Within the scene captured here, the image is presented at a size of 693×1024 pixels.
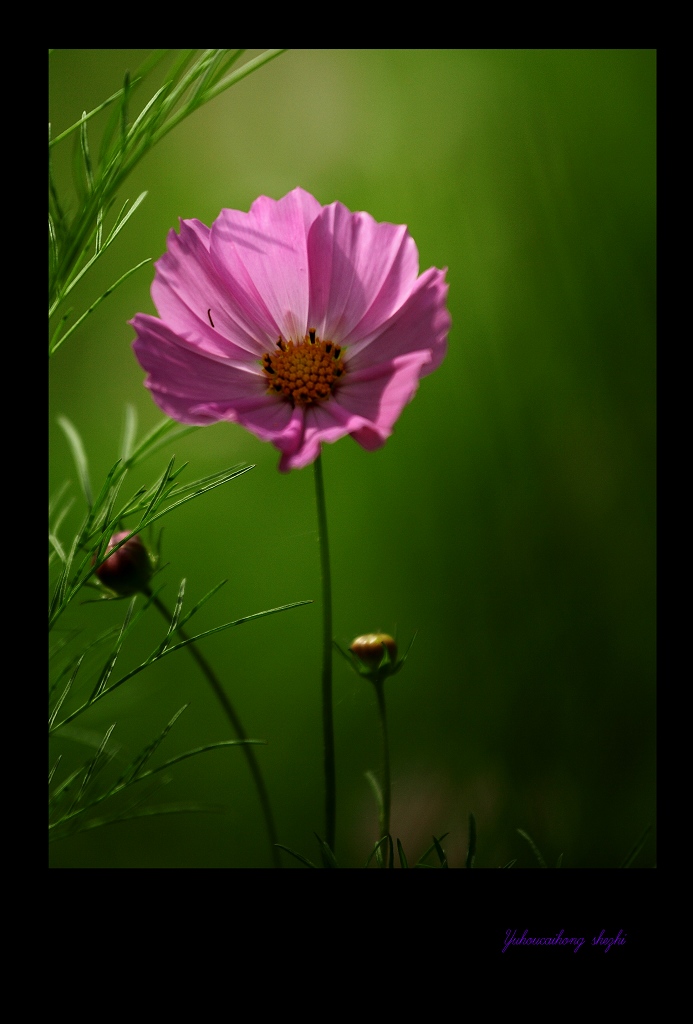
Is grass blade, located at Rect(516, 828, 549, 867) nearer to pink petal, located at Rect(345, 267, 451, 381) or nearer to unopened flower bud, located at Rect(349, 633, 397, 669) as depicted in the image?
unopened flower bud, located at Rect(349, 633, 397, 669)

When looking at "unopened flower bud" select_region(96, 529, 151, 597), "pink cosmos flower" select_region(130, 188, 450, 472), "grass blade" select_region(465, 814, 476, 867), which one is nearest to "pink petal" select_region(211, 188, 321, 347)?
"pink cosmos flower" select_region(130, 188, 450, 472)

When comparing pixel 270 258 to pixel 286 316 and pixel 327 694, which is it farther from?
pixel 327 694

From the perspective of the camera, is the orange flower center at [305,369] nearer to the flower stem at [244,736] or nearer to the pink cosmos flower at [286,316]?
the pink cosmos flower at [286,316]

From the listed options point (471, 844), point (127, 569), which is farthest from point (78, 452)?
point (471, 844)

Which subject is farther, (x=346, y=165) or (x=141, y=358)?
(x=346, y=165)

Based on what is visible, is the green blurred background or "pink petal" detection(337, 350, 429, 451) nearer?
"pink petal" detection(337, 350, 429, 451)

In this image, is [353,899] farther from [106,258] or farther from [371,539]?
[106,258]

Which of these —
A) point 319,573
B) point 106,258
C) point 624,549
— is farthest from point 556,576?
point 106,258
